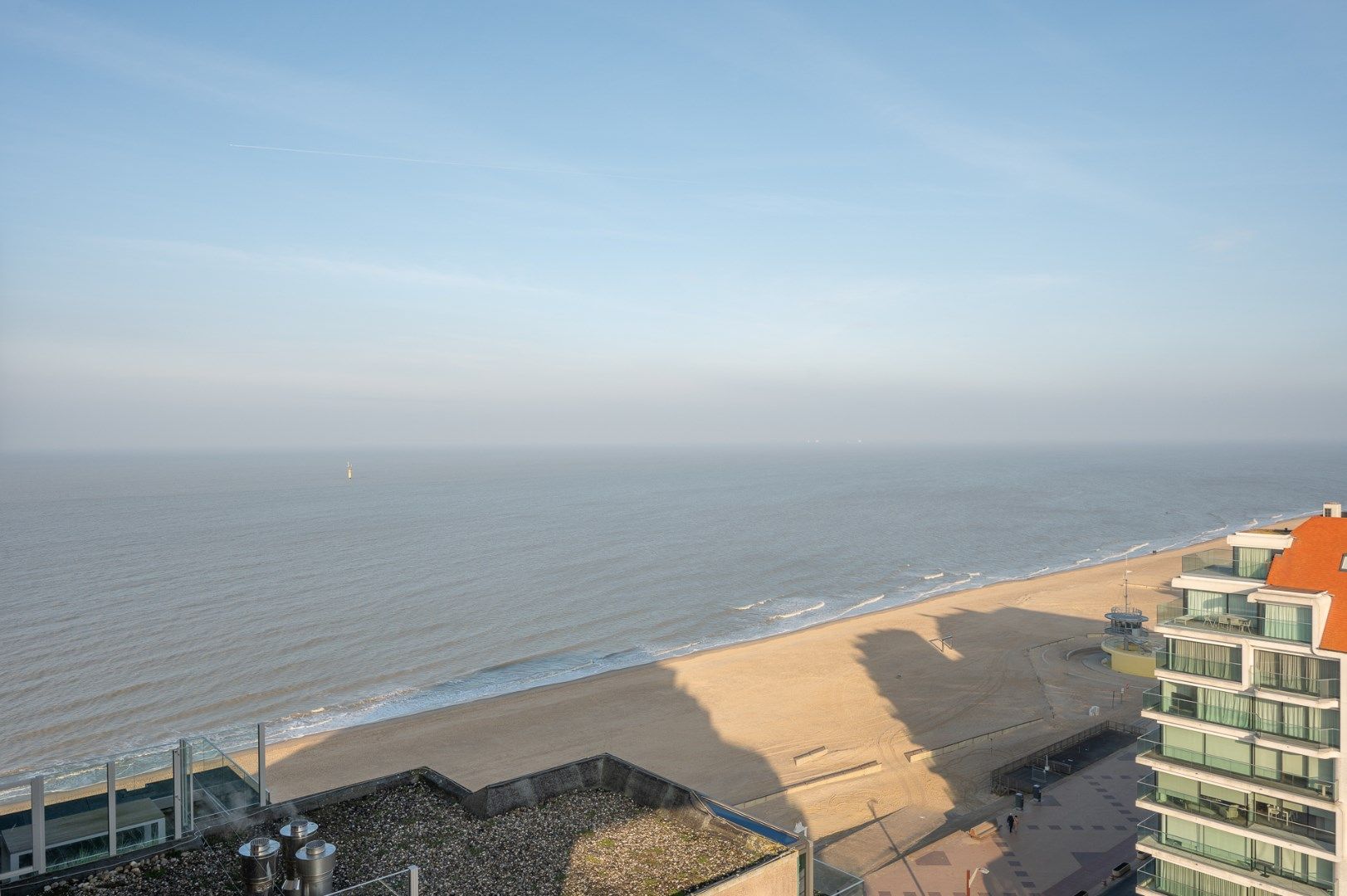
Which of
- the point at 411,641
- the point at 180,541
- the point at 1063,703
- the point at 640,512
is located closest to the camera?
the point at 1063,703

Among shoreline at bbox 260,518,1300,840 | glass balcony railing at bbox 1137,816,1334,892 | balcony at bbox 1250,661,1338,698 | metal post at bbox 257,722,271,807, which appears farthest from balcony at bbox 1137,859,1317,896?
metal post at bbox 257,722,271,807

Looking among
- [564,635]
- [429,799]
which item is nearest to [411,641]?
[564,635]

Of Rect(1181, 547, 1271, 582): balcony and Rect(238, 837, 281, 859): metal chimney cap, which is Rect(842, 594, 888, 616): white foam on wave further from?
Rect(238, 837, 281, 859): metal chimney cap

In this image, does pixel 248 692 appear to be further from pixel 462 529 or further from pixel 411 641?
pixel 462 529

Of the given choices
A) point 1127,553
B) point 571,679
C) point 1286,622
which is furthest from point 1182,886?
point 1127,553

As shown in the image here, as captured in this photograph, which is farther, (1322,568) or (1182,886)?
(1182,886)

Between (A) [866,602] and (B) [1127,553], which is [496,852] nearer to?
(A) [866,602]
